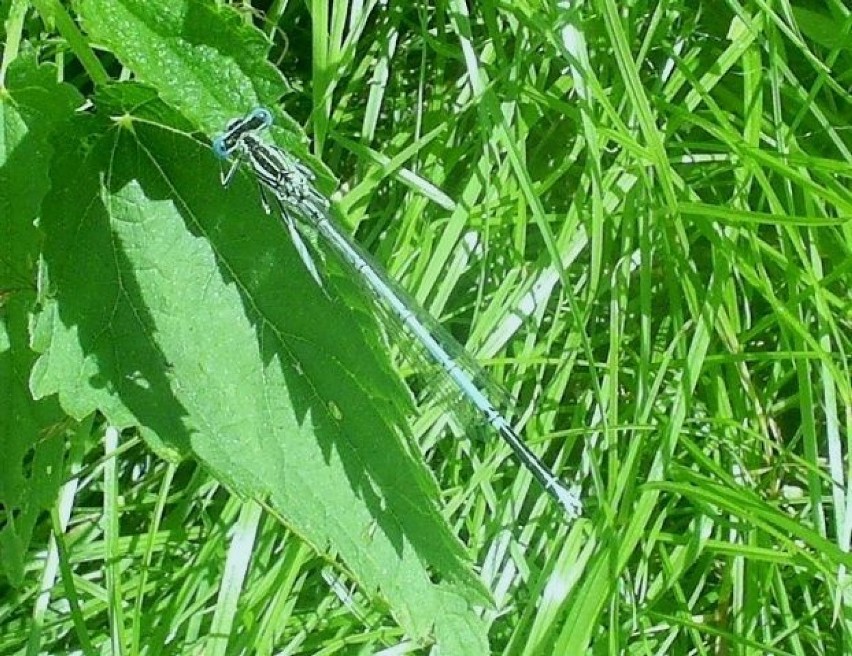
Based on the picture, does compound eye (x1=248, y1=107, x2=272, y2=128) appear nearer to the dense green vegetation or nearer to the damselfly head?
the damselfly head

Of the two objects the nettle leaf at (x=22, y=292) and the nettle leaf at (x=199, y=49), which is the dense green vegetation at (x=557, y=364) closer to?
the nettle leaf at (x=22, y=292)

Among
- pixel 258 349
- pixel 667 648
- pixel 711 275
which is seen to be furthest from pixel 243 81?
pixel 667 648

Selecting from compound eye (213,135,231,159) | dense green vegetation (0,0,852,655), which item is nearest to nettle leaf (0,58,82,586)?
dense green vegetation (0,0,852,655)

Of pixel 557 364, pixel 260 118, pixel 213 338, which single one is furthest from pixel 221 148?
pixel 557 364

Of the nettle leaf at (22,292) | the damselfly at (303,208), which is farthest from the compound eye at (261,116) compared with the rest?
the nettle leaf at (22,292)

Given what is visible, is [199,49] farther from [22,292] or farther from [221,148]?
[22,292]

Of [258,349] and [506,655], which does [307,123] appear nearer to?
[258,349]
